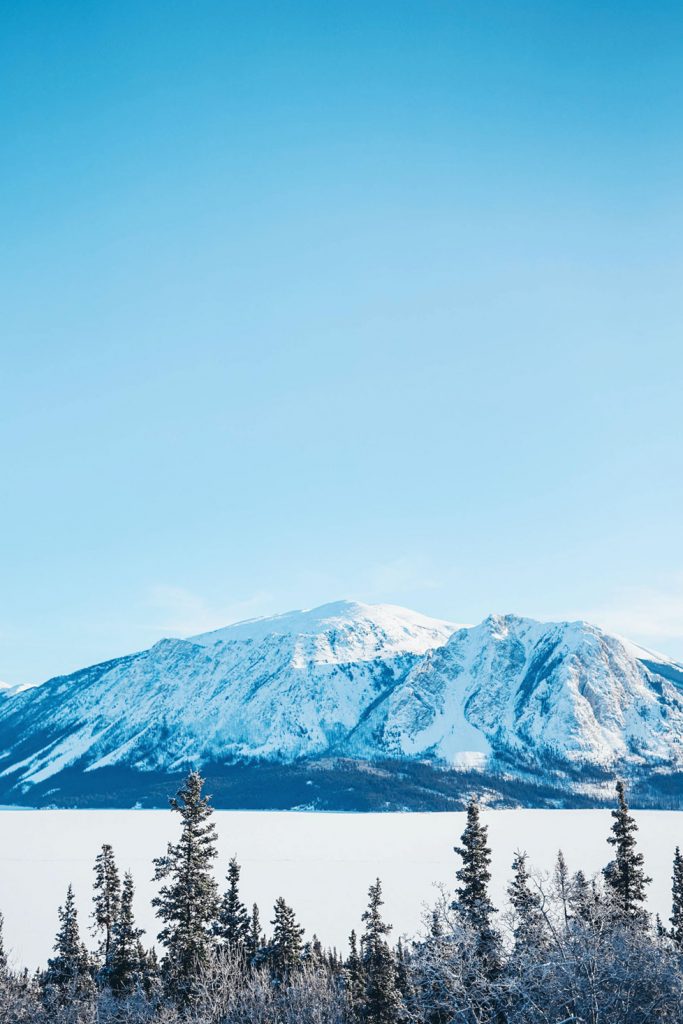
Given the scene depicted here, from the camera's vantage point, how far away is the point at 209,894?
3488 cm

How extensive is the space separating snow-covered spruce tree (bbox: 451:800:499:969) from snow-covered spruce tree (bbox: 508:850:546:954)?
1259 mm

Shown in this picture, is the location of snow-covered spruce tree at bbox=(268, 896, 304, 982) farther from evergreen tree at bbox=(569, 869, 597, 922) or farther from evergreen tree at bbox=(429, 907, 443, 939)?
evergreen tree at bbox=(569, 869, 597, 922)

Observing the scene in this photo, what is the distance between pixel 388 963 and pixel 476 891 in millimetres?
8315

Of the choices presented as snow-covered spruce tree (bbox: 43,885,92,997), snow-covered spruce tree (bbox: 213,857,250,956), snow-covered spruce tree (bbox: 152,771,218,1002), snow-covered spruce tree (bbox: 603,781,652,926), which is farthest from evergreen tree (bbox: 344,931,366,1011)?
snow-covered spruce tree (bbox: 43,885,92,997)

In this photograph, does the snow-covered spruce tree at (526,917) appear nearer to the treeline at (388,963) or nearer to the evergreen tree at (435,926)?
the treeline at (388,963)

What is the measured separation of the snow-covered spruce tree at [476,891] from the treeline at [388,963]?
79 millimetres

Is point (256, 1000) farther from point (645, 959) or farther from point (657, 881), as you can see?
point (657, 881)

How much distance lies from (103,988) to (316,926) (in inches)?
2695

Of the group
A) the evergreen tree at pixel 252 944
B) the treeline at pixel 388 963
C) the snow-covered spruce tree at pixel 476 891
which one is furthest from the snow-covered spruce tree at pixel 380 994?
the evergreen tree at pixel 252 944

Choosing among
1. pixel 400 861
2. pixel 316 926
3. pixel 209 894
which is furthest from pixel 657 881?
pixel 209 894

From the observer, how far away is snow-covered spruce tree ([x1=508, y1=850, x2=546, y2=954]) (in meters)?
28.9

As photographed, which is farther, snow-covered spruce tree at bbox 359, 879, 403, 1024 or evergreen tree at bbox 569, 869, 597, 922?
snow-covered spruce tree at bbox 359, 879, 403, 1024

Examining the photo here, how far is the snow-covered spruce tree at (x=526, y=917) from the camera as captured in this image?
28933 millimetres

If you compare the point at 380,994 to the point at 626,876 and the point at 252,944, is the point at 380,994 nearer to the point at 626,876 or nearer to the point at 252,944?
the point at 252,944
